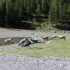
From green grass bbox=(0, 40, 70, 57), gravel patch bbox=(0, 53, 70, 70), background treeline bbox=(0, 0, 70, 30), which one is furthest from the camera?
background treeline bbox=(0, 0, 70, 30)

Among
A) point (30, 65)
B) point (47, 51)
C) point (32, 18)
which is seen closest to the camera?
point (30, 65)

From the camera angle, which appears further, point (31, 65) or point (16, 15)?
point (16, 15)

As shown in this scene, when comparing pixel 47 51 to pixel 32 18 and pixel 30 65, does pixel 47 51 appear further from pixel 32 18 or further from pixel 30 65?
pixel 32 18

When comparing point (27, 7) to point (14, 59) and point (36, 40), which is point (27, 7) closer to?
point (36, 40)

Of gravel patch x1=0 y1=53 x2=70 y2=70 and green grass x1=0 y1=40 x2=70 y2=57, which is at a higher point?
gravel patch x1=0 y1=53 x2=70 y2=70

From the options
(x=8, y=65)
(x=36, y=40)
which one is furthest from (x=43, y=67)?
(x=36, y=40)

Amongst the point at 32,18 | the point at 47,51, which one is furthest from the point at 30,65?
the point at 32,18

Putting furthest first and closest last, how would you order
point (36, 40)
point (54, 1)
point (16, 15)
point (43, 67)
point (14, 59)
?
point (54, 1) < point (16, 15) < point (36, 40) < point (14, 59) < point (43, 67)

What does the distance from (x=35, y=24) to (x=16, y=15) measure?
Answer: 9.56 m

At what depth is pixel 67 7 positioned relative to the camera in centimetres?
12106

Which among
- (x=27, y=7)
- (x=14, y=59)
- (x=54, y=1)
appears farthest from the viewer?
(x=27, y=7)

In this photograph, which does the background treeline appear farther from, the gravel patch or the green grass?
the gravel patch

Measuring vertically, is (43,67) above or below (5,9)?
above

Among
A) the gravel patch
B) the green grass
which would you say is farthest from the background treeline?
the gravel patch
